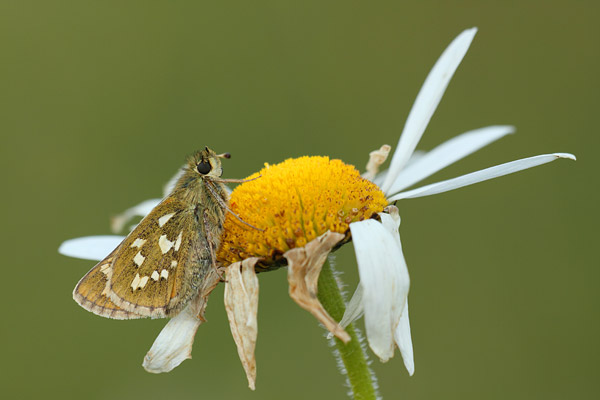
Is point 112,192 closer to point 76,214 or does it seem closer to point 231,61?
point 76,214

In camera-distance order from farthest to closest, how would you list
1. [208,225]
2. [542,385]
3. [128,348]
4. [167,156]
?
[167,156] < [128,348] < [542,385] < [208,225]

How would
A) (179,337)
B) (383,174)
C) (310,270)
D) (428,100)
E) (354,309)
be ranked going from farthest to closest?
(383,174), (428,100), (179,337), (310,270), (354,309)

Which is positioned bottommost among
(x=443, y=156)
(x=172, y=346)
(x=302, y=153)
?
(x=172, y=346)

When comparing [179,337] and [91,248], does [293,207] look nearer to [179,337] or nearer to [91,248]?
[179,337]

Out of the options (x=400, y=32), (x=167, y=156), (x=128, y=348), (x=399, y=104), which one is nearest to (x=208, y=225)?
(x=128, y=348)

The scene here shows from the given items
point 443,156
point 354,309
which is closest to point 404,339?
point 354,309

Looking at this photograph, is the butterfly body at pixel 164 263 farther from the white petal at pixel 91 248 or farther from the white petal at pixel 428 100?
the white petal at pixel 428 100

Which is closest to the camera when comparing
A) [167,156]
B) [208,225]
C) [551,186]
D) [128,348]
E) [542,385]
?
[208,225]
